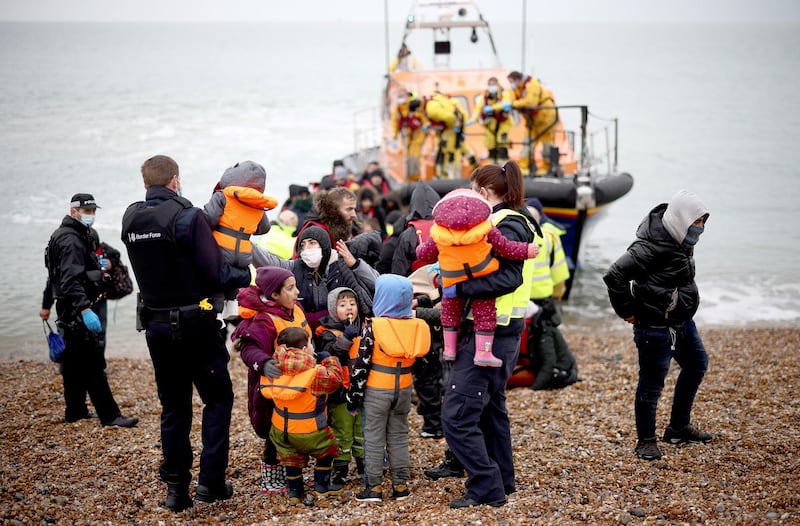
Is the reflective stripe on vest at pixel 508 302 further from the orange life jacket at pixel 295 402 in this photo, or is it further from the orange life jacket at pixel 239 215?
the orange life jacket at pixel 239 215

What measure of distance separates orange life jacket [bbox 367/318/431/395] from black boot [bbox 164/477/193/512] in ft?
3.92

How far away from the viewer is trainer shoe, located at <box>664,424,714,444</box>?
528 centimetres

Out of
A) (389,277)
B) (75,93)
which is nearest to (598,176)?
(389,277)

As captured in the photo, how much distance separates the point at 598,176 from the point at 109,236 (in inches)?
384

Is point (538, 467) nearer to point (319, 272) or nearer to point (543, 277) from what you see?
point (319, 272)

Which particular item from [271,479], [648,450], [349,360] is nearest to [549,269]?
[648,450]

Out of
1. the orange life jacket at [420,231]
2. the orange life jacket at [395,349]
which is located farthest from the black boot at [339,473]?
the orange life jacket at [420,231]

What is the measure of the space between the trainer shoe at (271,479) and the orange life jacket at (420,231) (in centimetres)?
168

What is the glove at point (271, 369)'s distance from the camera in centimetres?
427

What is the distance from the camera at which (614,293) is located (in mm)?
4836

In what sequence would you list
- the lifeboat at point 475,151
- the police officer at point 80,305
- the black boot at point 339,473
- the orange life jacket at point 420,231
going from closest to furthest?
the black boot at point 339,473 → the orange life jacket at point 420,231 → the police officer at point 80,305 → the lifeboat at point 475,151

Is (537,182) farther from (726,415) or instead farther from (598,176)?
(726,415)

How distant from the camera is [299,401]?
4.35m

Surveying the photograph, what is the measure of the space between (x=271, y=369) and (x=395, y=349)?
68 centimetres
